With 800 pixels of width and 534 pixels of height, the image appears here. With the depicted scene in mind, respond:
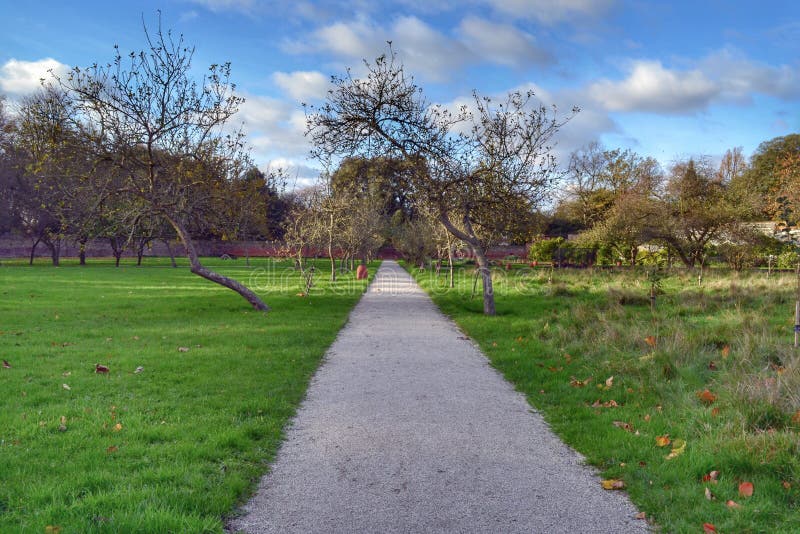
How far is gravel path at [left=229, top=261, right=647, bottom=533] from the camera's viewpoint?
11.5ft

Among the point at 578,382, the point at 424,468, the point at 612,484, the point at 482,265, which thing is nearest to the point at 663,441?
the point at 612,484

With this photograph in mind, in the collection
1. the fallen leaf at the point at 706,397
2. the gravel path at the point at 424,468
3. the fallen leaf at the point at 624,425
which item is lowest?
the gravel path at the point at 424,468

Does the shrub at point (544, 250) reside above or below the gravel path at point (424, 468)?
above

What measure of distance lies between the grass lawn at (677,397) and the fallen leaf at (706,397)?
0.01 m

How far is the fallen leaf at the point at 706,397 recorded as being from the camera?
5.91 m

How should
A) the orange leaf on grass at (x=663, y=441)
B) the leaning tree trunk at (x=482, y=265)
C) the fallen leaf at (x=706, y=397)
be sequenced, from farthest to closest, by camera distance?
the leaning tree trunk at (x=482, y=265) → the fallen leaf at (x=706, y=397) → the orange leaf on grass at (x=663, y=441)

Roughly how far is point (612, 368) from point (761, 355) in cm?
209

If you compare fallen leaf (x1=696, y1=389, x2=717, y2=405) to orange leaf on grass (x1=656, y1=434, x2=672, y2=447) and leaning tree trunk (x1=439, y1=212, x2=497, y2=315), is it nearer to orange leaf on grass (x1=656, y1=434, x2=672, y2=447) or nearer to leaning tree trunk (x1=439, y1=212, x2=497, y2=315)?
orange leaf on grass (x1=656, y1=434, x2=672, y2=447)

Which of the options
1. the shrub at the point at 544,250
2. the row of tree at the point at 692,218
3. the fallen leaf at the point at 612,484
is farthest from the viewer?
the shrub at the point at 544,250

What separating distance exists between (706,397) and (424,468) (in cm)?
347

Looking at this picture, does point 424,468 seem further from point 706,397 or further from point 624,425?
point 706,397

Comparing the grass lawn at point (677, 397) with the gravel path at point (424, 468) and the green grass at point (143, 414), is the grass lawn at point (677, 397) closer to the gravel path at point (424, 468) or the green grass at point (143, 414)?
the gravel path at point (424, 468)

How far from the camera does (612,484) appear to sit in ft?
13.4

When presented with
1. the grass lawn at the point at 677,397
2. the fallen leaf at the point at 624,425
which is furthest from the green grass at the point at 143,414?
the fallen leaf at the point at 624,425
